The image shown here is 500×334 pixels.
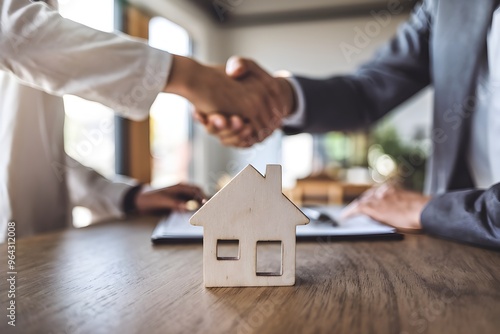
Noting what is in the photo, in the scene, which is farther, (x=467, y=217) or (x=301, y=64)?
(x=301, y=64)

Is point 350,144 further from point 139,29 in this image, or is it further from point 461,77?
point 461,77

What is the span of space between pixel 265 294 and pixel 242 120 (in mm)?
619

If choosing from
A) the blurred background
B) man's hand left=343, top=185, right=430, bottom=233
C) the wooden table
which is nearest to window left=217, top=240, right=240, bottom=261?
the wooden table

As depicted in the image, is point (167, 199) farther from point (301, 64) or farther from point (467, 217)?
point (301, 64)

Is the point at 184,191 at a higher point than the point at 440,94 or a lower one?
lower

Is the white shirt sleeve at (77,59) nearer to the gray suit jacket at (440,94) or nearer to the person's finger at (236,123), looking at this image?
the person's finger at (236,123)

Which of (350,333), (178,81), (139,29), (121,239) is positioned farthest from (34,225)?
(139,29)

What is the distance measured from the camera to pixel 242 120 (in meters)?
0.91

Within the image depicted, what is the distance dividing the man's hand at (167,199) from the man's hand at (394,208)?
337mm

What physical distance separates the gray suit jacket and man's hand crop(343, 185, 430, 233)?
0.13 feet

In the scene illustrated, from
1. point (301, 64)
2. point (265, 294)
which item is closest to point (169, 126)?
point (301, 64)

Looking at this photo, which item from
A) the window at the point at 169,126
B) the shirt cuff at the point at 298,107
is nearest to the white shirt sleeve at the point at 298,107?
the shirt cuff at the point at 298,107

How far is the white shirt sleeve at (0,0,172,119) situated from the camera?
0.52 metres

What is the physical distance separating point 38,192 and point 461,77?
0.87 meters
